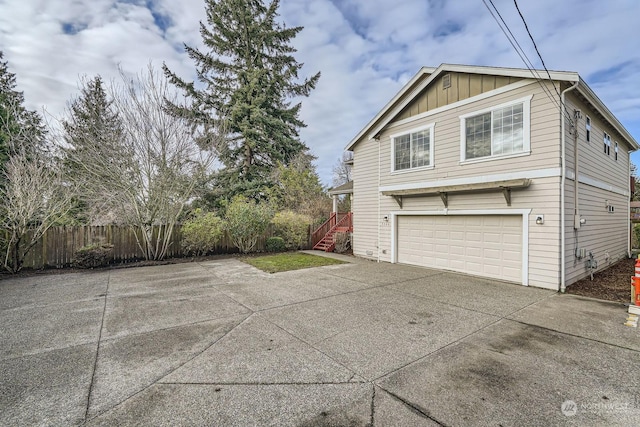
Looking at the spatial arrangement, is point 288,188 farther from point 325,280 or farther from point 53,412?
point 53,412

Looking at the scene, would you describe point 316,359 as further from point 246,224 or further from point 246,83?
point 246,83

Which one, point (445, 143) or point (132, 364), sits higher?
point (445, 143)

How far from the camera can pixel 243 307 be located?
5113 millimetres

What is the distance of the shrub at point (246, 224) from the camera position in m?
11.7

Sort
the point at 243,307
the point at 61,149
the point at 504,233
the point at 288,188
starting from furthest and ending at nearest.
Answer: the point at 288,188
the point at 61,149
the point at 504,233
the point at 243,307

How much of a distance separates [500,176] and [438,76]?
3659 mm

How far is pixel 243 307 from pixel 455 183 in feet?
21.5

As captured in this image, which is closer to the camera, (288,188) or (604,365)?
(604,365)

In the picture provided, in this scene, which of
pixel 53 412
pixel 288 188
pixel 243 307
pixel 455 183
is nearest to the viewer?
pixel 53 412

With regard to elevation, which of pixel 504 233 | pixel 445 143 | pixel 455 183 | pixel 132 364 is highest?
pixel 445 143

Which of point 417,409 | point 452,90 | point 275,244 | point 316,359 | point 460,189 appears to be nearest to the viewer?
point 417,409

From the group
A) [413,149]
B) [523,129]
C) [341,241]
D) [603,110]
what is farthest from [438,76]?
[341,241]

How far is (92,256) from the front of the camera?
9062 millimetres

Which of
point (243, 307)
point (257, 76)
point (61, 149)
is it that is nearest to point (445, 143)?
point (243, 307)
